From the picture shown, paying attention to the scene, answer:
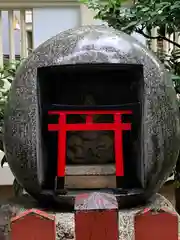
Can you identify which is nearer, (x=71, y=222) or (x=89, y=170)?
(x=71, y=222)

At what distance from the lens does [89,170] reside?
5.89ft

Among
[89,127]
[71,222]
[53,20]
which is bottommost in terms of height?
[71,222]

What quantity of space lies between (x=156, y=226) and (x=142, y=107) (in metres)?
0.68

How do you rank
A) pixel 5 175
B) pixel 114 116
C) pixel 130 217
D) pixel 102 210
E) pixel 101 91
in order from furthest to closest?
pixel 5 175, pixel 101 91, pixel 114 116, pixel 130 217, pixel 102 210

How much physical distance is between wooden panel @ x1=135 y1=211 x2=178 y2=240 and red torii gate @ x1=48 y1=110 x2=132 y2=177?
63cm

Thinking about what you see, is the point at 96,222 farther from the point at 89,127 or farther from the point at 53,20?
the point at 53,20

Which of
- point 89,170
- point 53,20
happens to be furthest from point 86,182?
point 53,20

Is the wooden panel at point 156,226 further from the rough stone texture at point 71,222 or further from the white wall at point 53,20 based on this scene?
the white wall at point 53,20

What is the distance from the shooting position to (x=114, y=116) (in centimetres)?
173

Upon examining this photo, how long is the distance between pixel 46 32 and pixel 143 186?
1.62 meters

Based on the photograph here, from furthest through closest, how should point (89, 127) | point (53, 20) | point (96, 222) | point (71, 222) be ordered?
1. point (53, 20)
2. point (89, 127)
3. point (71, 222)
4. point (96, 222)

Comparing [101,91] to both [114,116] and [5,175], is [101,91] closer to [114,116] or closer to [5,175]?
[114,116]

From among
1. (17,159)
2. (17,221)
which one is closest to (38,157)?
(17,159)

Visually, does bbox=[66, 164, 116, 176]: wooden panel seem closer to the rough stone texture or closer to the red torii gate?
the red torii gate
